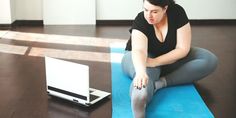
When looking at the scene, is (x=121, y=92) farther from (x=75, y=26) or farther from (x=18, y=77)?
(x=75, y=26)

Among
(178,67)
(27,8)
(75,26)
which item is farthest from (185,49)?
(27,8)

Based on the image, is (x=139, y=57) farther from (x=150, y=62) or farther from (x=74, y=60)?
(x=74, y=60)

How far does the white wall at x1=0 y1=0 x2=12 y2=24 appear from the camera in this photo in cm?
456

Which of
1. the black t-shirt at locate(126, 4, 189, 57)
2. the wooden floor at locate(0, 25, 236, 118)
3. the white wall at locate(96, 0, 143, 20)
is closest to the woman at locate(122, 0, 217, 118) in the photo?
the black t-shirt at locate(126, 4, 189, 57)

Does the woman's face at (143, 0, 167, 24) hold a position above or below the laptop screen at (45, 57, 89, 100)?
above

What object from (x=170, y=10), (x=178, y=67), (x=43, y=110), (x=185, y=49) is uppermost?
(x=170, y=10)

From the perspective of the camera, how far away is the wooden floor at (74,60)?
7.47 feet

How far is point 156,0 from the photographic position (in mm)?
2080

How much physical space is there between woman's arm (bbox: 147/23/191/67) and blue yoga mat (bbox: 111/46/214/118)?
0.72 feet

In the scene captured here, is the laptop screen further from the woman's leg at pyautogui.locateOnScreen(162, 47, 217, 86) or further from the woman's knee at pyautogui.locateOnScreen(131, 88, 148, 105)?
the woman's leg at pyautogui.locateOnScreen(162, 47, 217, 86)

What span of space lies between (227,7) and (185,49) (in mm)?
2772

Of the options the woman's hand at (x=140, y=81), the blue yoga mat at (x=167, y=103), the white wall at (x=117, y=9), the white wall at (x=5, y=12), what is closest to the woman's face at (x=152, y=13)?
the woman's hand at (x=140, y=81)

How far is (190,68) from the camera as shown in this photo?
2.50 metres

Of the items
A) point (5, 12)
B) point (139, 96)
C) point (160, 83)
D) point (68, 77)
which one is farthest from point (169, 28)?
point (5, 12)
